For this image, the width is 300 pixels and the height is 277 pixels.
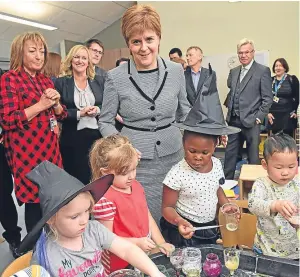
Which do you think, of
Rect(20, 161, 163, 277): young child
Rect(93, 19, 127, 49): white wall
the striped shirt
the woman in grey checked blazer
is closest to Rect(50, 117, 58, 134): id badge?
the woman in grey checked blazer

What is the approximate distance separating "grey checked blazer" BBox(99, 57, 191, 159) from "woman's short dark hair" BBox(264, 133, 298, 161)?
0.49 metres

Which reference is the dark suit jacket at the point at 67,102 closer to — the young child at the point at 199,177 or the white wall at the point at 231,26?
the young child at the point at 199,177

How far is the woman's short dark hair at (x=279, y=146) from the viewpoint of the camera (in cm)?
133

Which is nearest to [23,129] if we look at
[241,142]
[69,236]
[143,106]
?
[143,106]

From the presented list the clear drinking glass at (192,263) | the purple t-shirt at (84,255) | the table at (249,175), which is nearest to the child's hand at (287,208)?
the clear drinking glass at (192,263)

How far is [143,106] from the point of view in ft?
5.37

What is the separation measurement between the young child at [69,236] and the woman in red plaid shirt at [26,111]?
3.25 feet

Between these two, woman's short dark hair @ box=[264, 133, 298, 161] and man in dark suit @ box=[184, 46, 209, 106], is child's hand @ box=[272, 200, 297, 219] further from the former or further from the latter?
man in dark suit @ box=[184, 46, 209, 106]

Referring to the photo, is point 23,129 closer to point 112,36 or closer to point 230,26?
point 230,26

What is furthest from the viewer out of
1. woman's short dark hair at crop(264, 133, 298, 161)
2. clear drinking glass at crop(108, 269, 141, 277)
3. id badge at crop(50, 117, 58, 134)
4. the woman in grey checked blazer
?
id badge at crop(50, 117, 58, 134)

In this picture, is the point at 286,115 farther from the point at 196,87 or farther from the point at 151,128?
the point at 151,128

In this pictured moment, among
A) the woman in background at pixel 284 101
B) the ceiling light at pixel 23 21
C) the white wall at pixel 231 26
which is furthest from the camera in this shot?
the ceiling light at pixel 23 21

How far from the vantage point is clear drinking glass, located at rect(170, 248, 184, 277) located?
1.17m

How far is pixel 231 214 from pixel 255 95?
2325 millimetres
